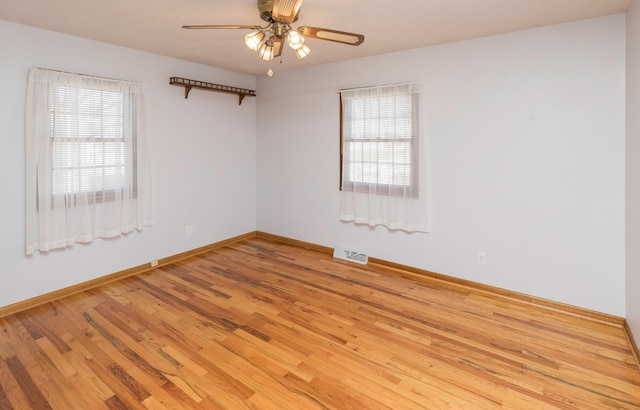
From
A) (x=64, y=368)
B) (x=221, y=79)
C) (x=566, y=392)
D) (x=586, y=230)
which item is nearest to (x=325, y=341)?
(x=566, y=392)

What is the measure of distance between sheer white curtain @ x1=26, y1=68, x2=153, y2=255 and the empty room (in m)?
0.02

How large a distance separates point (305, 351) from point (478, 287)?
6.49 feet

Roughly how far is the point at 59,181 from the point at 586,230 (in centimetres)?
469

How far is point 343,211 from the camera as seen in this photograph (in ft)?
14.2

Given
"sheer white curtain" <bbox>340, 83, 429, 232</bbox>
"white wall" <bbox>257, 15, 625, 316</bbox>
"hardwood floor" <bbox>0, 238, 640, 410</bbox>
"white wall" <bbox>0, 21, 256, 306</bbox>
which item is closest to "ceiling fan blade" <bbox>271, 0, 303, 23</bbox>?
"white wall" <bbox>257, 15, 625, 316</bbox>

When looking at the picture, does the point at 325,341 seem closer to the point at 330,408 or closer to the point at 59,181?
the point at 330,408

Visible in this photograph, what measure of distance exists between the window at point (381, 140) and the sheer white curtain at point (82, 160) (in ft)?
7.77

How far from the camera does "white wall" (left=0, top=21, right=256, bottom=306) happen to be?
9.55ft

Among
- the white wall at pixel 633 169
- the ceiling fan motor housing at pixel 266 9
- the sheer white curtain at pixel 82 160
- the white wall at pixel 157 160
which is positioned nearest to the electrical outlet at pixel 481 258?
the white wall at pixel 633 169

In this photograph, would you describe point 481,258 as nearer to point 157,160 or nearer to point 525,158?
point 525,158

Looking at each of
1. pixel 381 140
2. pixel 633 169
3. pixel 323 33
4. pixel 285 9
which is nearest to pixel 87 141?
pixel 285 9

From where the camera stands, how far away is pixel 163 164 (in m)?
4.06

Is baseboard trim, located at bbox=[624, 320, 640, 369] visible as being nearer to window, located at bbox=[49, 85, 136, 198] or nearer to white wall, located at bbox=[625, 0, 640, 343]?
white wall, located at bbox=[625, 0, 640, 343]

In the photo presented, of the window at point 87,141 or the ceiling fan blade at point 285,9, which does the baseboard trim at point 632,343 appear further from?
the window at point 87,141
